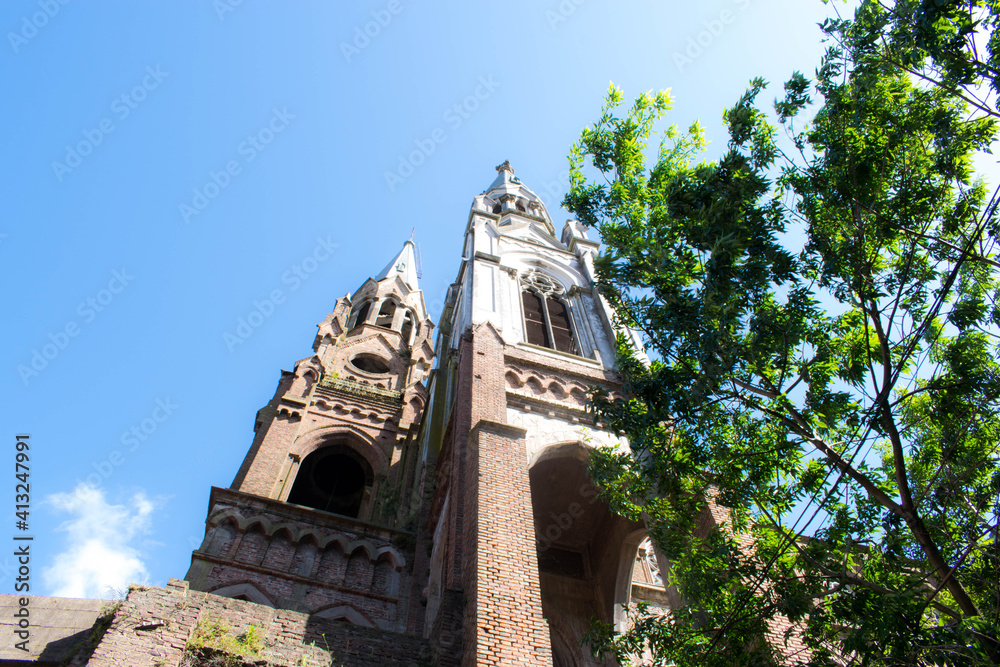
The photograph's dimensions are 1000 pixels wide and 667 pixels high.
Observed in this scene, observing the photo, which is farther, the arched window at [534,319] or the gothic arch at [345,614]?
the arched window at [534,319]

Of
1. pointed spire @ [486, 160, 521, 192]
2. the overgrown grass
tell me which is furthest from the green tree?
pointed spire @ [486, 160, 521, 192]

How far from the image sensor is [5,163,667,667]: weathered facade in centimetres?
773

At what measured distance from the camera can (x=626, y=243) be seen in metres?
8.43

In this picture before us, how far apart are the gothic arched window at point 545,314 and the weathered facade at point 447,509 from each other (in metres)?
0.06

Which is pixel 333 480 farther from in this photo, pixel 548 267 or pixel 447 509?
pixel 447 509

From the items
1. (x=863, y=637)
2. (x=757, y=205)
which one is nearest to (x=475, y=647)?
(x=863, y=637)

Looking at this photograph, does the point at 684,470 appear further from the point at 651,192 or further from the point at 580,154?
the point at 580,154

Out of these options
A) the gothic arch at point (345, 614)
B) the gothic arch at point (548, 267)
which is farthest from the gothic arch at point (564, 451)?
the gothic arch at point (548, 267)

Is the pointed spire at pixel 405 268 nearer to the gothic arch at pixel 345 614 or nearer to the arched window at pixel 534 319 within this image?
the arched window at pixel 534 319

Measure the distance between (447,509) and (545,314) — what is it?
6826 millimetres

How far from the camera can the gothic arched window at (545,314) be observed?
15.7m

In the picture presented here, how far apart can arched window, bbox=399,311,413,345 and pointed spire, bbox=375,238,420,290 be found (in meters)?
2.86

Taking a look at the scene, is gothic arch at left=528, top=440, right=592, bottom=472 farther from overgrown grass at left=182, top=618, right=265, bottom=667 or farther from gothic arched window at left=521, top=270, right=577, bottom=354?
overgrown grass at left=182, top=618, right=265, bottom=667

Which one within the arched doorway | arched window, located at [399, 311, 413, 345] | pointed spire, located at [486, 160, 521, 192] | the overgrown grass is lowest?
the overgrown grass
